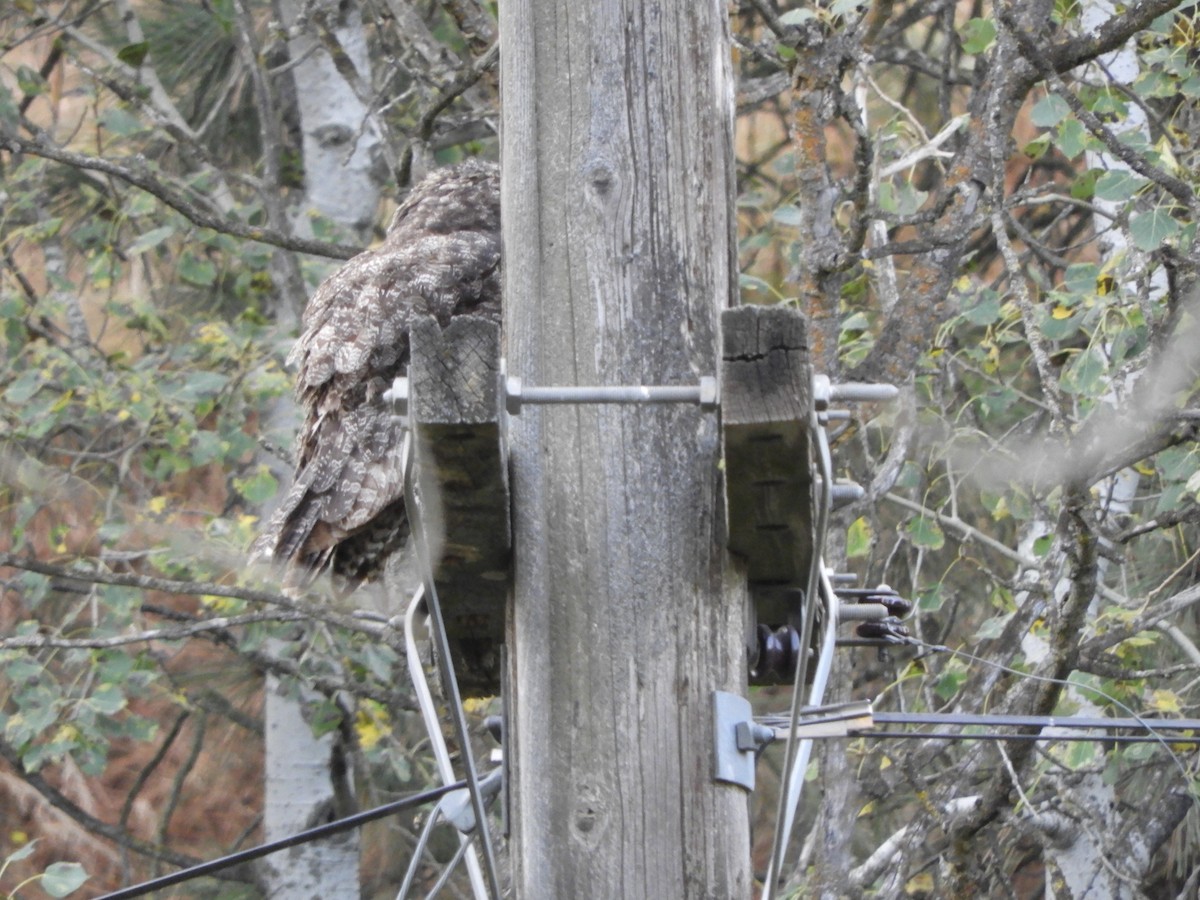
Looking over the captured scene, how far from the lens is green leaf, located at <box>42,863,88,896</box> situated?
322 cm

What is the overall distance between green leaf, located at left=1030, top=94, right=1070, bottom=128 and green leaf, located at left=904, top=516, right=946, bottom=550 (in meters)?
1.01

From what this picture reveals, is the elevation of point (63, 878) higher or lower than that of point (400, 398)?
lower

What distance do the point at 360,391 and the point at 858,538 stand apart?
4.17ft

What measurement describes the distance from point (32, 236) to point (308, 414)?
2292 mm

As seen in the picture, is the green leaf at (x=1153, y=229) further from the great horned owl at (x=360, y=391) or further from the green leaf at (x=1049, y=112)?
the great horned owl at (x=360, y=391)

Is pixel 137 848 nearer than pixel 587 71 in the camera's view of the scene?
No

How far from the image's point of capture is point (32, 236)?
5.30 meters

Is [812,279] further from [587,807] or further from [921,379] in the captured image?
[587,807]

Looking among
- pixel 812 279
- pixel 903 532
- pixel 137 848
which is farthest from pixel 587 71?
pixel 137 848

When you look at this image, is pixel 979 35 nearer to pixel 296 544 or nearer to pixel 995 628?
pixel 995 628

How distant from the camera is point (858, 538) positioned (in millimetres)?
3861

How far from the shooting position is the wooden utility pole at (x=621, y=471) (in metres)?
1.77

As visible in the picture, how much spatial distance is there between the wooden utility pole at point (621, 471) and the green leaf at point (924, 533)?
6.94 feet

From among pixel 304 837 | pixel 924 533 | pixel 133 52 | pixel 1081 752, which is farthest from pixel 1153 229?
pixel 133 52
